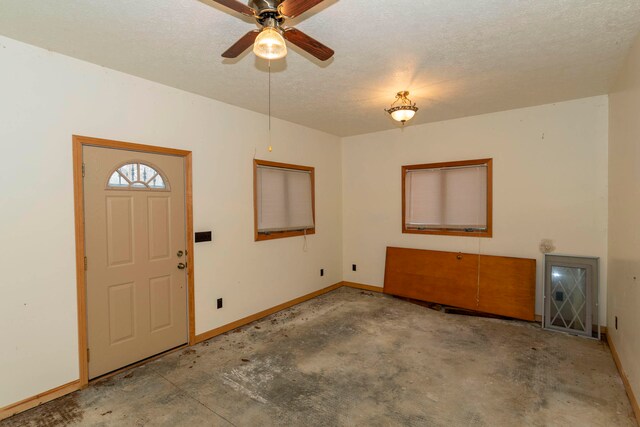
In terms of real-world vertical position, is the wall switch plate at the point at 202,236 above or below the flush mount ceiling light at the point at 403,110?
below

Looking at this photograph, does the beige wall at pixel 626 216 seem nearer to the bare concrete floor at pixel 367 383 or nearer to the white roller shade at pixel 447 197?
the bare concrete floor at pixel 367 383

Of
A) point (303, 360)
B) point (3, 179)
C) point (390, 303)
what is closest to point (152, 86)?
point (3, 179)

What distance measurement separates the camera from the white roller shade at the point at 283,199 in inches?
168

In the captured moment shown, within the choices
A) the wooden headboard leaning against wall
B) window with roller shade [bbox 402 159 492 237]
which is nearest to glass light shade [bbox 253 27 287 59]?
window with roller shade [bbox 402 159 492 237]

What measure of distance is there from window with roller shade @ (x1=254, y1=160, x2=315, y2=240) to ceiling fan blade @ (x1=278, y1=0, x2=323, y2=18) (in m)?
2.63

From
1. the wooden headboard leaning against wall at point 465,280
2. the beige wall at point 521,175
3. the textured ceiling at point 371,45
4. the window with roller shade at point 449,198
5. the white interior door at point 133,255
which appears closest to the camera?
Result: the textured ceiling at point 371,45

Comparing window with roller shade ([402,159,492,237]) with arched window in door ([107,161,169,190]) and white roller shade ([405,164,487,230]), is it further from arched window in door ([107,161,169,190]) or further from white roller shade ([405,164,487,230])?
arched window in door ([107,161,169,190])

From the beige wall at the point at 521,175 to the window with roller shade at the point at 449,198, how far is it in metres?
0.11

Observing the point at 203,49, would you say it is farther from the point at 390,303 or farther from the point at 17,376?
the point at 390,303

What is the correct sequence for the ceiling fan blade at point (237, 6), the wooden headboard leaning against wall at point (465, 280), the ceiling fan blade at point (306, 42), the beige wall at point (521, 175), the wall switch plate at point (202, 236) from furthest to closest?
the wooden headboard leaning against wall at point (465, 280) < the beige wall at point (521, 175) < the wall switch plate at point (202, 236) < the ceiling fan blade at point (306, 42) < the ceiling fan blade at point (237, 6)

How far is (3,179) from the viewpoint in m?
2.26

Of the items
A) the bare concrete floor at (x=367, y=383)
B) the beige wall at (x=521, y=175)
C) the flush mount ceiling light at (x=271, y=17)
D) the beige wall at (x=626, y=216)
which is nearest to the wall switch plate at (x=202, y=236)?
the bare concrete floor at (x=367, y=383)

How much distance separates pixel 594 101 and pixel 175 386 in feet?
17.5

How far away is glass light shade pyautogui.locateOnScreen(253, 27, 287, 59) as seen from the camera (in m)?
1.62
